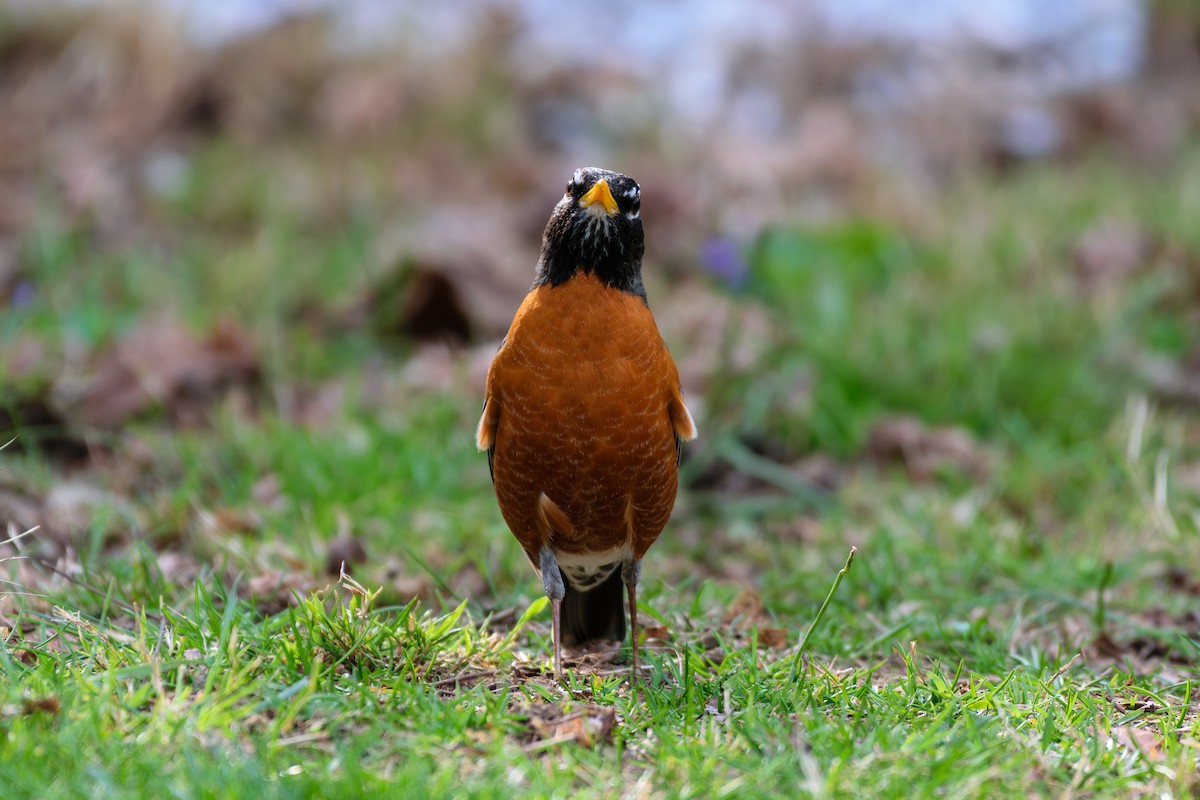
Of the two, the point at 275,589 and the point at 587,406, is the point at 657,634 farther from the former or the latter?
the point at 275,589

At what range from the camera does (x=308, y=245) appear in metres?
8.61

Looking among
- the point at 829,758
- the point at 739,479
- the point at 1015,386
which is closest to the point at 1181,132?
the point at 1015,386

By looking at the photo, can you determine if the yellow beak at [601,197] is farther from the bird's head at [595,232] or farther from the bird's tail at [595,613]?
the bird's tail at [595,613]

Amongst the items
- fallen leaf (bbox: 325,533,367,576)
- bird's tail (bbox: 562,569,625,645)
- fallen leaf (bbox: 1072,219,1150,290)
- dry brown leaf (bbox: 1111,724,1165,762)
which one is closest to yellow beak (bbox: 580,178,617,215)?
bird's tail (bbox: 562,569,625,645)

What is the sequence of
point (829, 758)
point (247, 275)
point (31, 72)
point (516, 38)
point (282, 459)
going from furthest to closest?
1. point (516, 38)
2. point (31, 72)
3. point (247, 275)
4. point (282, 459)
5. point (829, 758)

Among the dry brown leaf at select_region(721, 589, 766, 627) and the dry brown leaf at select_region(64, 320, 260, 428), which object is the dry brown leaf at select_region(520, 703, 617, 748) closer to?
the dry brown leaf at select_region(721, 589, 766, 627)

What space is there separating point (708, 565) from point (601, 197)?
86.8 inches

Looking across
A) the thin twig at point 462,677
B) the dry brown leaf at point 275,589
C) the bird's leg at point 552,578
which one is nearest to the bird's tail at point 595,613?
the bird's leg at point 552,578

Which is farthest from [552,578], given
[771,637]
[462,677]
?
[771,637]

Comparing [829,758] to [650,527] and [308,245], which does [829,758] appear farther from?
[308,245]

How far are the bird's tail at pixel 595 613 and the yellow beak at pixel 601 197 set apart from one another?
1241mm

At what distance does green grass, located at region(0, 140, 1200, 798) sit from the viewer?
2.70 metres

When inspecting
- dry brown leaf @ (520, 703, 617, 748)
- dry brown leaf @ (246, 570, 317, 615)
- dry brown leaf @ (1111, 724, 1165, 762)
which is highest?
dry brown leaf @ (520, 703, 617, 748)

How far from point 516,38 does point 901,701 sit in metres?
9.51
